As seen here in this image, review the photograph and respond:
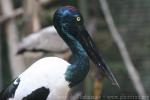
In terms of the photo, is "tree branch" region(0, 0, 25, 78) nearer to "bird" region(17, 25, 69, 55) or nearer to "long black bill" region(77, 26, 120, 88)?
"bird" region(17, 25, 69, 55)

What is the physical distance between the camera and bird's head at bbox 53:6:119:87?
5008 millimetres

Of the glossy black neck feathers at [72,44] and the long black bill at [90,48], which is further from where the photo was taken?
the long black bill at [90,48]

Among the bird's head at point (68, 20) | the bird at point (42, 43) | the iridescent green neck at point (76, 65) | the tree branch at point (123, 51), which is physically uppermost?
the bird's head at point (68, 20)

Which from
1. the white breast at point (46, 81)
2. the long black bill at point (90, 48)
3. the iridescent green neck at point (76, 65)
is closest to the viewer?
the white breast at point (46, 81)

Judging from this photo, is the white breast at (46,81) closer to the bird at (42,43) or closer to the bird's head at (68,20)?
the bird's head at (68,20)

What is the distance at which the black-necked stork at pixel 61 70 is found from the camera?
484 cm

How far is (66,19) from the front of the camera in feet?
16.5

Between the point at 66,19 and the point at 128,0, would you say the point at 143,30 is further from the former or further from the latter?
the point at 66,19

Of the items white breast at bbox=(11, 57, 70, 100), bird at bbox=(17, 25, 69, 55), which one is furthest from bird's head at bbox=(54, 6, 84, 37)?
bird at bbox=(17, 25, 69, 55)

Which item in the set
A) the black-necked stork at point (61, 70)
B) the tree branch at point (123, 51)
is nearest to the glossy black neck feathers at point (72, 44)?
the black-necked stork at point (61, 70)

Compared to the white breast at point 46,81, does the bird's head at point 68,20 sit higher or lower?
higher

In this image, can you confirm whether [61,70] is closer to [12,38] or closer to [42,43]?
[42,43]

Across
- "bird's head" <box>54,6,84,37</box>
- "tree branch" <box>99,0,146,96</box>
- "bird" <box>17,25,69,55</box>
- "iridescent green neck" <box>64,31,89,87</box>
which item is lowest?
"tree branch" <box>99,0,146,96</box>

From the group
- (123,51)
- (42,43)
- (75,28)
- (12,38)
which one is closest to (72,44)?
(75,28)
